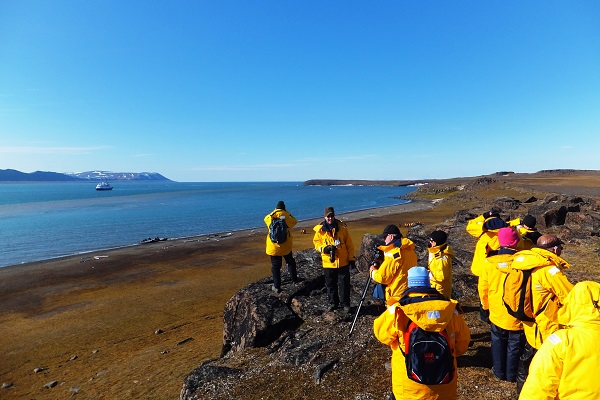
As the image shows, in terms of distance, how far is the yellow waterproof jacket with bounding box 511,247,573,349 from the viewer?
4.40 meters

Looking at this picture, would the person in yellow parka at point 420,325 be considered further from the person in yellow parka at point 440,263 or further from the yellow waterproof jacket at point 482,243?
the yellow waterproof jacket at point 482,243

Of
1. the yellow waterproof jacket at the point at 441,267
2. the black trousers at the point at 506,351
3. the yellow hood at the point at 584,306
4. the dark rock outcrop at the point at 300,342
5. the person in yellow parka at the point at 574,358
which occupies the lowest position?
the dark rock outcrop at the point at 300,342

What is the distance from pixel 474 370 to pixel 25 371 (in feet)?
44.7

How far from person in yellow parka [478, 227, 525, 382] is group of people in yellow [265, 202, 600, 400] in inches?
0.6

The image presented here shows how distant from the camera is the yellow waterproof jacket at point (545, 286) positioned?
4402 mm

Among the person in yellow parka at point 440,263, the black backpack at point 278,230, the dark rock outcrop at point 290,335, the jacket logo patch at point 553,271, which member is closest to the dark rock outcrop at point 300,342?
the dark rock outcrop at point 290,335

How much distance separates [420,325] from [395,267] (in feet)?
9.62

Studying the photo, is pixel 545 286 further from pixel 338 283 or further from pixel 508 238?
pixel 338 283

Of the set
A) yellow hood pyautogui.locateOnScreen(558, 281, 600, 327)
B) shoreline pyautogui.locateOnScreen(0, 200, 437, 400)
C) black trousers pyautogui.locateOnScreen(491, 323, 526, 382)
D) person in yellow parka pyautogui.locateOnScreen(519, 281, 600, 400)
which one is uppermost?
yellow hood pyautogui.locateOnScreen(558, 281, 600, 327)

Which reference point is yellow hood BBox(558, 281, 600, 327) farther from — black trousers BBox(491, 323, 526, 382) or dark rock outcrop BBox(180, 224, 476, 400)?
dark rock outcrop BBox(180, 224, 476, 400)

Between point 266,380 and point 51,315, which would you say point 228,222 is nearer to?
point 51,315

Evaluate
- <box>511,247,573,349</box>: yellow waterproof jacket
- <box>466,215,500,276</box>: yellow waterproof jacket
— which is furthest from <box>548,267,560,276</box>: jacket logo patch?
<box>466,215,500,276</box>: yellow waterproof jacket

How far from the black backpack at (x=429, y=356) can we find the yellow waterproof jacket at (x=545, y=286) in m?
1.87

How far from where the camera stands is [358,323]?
838 cm
